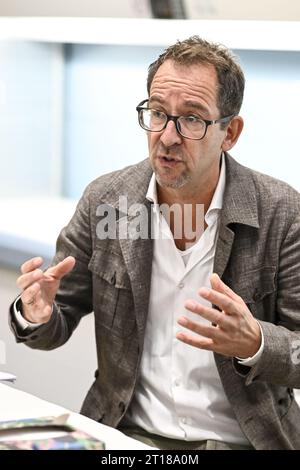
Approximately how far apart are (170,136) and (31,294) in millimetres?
388

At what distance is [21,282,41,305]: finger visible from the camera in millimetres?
1590

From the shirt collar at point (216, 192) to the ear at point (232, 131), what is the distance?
0.10 feet

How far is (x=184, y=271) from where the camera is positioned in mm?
1773

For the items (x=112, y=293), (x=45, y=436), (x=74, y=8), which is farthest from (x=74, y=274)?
(x=74, y=8)

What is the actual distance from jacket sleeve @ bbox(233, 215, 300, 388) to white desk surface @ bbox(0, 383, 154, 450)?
1.04 ft

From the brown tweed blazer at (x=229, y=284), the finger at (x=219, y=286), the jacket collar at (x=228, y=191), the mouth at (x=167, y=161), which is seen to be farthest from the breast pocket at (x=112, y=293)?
the finger at (x=219, y=286)

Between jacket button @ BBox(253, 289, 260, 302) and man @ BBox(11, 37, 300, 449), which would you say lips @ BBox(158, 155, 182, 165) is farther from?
jacket button @ BBox(253, 289, 260, 302)

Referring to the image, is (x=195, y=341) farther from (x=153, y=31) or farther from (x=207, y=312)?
(x=153, y=31)

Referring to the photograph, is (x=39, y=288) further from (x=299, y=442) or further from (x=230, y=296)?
(x=299, y=442)

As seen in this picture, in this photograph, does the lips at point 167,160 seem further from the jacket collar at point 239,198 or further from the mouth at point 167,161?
the jacket collar at point 239,198

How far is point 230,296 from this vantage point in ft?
4.90

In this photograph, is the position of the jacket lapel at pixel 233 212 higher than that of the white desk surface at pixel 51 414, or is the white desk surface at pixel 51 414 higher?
the jacket lapel at pixel 233 212

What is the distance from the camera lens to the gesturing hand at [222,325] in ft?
Answer: 4.76

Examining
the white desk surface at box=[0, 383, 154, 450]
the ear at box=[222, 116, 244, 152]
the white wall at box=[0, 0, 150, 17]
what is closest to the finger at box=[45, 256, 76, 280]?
the white desk surface at box=[0, 383, 154, 450]
